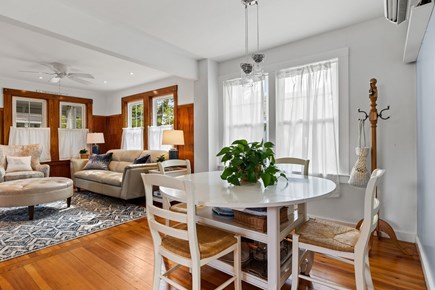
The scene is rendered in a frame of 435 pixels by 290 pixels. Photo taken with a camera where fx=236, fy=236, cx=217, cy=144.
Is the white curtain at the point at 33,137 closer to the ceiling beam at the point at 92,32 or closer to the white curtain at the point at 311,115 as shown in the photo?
the ceiling beam at the point at 92,32

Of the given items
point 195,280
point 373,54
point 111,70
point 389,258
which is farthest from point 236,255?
point 111,70

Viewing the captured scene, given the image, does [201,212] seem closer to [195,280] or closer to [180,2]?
[195,280]

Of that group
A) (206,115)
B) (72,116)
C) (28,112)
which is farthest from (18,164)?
(206,115)

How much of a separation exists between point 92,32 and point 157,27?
29.6 inches

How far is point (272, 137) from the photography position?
3648 mm

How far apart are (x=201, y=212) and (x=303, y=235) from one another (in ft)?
2.59

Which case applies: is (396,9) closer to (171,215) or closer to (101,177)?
(171,215)

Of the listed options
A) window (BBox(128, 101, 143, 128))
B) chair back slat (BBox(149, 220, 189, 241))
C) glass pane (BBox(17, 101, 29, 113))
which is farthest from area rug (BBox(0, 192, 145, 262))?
glass pane (BBox(17, 101, 29, 113))

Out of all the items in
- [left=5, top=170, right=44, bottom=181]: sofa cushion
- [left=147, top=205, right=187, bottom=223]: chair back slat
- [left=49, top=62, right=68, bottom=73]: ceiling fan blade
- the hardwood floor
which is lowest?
the hardwood floor

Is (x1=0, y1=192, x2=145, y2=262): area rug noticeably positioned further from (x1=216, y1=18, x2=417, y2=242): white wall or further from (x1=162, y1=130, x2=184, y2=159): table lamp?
(x1=216, y1=18, x2=417, y2=242): white wall

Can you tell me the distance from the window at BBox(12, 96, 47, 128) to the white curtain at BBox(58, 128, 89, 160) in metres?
0.50

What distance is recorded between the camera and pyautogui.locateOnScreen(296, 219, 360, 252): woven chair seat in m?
1.43

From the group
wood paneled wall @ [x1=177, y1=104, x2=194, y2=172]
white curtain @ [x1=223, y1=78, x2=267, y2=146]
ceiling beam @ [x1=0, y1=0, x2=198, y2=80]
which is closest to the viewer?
ceiling beam @ [x1=0, y1=0, x2=198, y2=80]

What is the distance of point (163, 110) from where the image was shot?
5.67 meters
